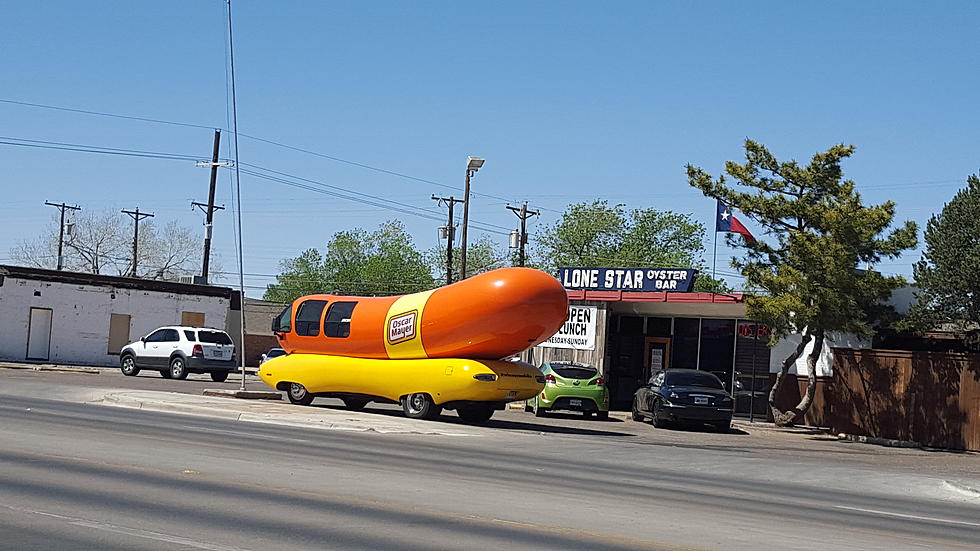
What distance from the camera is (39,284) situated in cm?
4853

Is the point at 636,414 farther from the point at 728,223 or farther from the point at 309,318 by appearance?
the point at 309,318

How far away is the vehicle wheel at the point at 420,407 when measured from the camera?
2519 cm

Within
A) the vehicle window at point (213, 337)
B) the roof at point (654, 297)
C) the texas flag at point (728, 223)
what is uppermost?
the texas flag at point (728, 223)

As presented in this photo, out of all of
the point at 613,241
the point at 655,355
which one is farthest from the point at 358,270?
the point at 655,355

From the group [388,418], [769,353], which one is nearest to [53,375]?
[388,418]

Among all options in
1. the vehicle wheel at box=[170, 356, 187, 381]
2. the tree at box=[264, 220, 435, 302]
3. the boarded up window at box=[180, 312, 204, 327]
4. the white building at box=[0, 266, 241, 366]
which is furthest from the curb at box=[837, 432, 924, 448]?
the tree at box=[264, 220, 435, 302]

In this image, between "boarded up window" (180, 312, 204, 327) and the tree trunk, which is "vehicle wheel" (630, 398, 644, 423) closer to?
the tree trunk

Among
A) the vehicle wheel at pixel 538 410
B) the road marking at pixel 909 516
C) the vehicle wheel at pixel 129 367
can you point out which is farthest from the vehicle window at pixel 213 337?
the road marking at pixel 909 516

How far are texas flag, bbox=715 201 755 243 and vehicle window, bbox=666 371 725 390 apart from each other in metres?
4.69

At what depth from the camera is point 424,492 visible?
12.3 meters

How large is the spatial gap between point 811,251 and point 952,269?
3405mm

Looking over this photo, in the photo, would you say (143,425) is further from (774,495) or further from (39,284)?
(39,284)

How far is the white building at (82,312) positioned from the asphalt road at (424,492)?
2652 centimetres

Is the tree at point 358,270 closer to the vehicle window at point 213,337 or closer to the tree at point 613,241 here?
the tree at point 613,241
